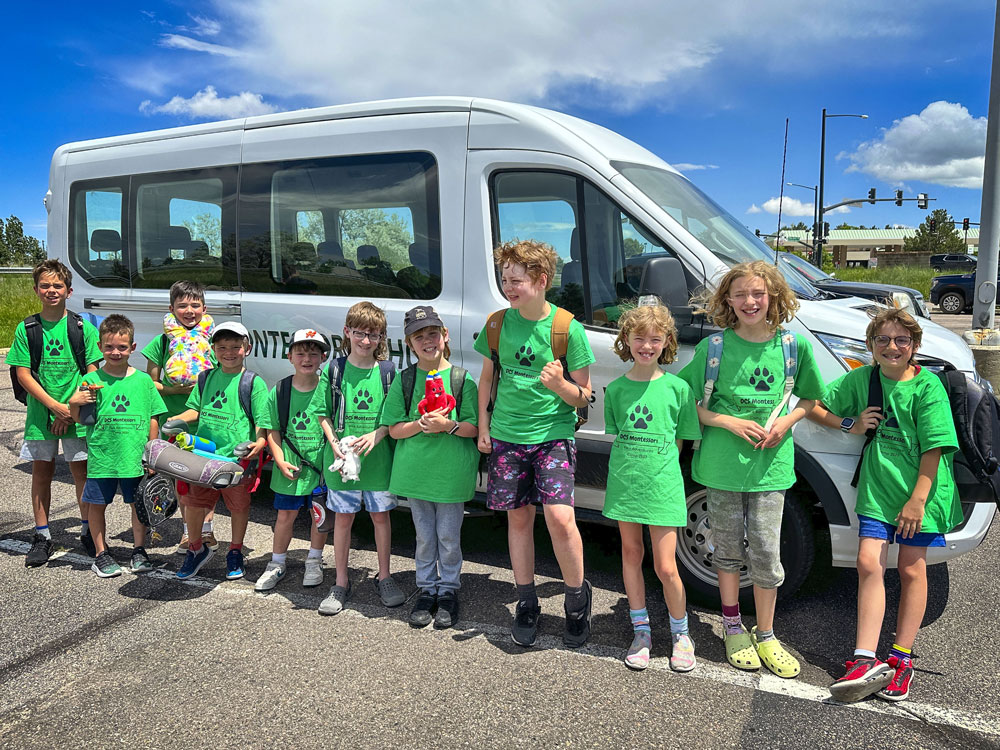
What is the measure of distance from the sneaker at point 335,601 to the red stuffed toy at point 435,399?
3.35 feet

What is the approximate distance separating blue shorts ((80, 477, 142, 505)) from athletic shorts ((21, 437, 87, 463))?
0.23 m

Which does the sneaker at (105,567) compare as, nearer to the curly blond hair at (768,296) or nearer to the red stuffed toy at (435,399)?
the red stuffed toy at (435,399)

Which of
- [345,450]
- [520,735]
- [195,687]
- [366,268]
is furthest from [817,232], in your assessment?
[195,687]

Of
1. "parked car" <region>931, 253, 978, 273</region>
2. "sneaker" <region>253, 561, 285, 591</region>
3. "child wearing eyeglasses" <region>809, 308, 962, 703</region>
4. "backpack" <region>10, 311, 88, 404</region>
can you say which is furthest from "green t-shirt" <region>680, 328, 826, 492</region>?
"parked car" <region>931, 253, 978, 273</region>

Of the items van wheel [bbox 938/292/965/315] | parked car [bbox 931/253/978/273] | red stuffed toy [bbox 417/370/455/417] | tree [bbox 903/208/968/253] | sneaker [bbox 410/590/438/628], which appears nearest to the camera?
red stuffed toy [bbox 417/370/455/417]

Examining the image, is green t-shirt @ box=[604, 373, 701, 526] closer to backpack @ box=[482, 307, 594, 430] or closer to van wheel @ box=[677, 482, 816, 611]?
backpack @ box=[482, 307, 594, 430]

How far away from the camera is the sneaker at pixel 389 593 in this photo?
372 centimetres

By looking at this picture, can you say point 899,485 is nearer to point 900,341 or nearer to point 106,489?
point 900,341

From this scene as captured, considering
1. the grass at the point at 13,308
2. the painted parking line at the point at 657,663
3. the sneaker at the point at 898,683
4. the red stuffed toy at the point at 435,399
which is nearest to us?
the painted parking line at the point at 657,663

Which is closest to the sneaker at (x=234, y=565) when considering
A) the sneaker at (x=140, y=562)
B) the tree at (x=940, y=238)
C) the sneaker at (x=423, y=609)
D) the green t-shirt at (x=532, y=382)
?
the sneaker at (x=140, y=562)

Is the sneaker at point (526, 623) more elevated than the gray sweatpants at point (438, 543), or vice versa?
the gray sweatpants at point (438, 543)

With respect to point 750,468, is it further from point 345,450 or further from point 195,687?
point 195,687

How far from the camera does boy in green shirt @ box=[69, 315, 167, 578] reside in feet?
13.2

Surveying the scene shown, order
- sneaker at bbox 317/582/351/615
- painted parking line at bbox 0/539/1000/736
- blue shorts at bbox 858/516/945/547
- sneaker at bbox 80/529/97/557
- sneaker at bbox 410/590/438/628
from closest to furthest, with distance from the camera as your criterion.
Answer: painted parking line at bbox 0/539/1000/736
blue shorts at bbox 858/516/945/547
sneaker at bbox 410/590/438/628
sneaker at bbox 317/582/351/615
sneaker at bbox 80/529/97/557
